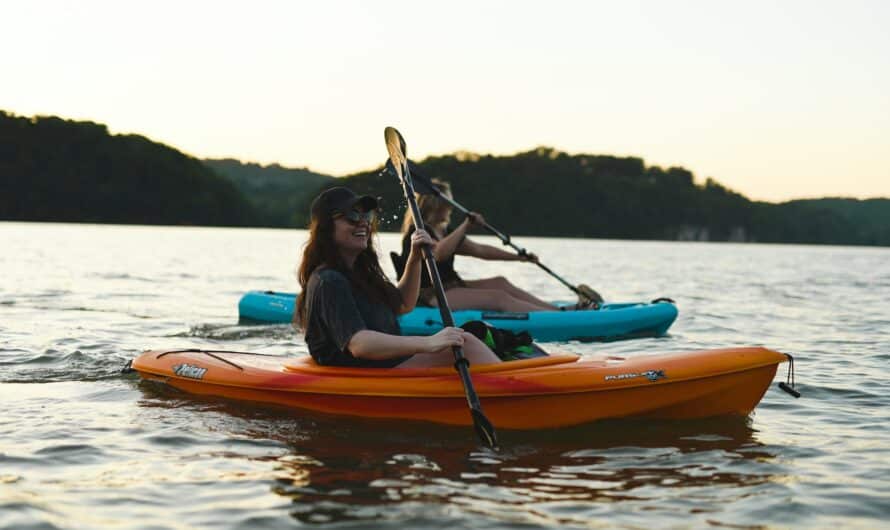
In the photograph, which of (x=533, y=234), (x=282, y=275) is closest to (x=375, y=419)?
(x=282, y=275)

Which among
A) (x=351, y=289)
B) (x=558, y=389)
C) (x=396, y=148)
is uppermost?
(x=396, y=148)

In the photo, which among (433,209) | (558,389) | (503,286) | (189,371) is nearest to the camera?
(558,389)

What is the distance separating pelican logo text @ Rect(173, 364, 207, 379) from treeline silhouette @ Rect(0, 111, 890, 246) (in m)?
65.5

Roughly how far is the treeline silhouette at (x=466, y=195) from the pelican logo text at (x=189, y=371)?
6550 centimetres

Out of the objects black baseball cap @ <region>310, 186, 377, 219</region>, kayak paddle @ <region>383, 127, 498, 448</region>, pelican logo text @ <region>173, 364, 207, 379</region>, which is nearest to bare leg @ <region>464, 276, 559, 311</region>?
kayak paddle @ <region>383, 127, 498, 448</region>

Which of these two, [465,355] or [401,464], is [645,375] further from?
[401,464]

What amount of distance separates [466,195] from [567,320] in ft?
273

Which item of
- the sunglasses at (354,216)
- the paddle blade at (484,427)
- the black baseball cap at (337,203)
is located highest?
the black baseball cap at (337,203)

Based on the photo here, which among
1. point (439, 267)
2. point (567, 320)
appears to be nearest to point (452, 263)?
point (439, 267)

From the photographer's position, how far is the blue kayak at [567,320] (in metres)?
8.85

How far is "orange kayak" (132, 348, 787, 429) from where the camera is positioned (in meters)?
4.97

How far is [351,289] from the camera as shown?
185 inches

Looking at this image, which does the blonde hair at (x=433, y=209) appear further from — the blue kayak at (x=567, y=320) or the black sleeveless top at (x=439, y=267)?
the blue kayak at (x=567, y=320)

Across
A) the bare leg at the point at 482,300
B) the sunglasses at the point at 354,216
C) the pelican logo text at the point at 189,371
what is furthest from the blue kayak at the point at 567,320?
the sunglasses at the point at 354,216
